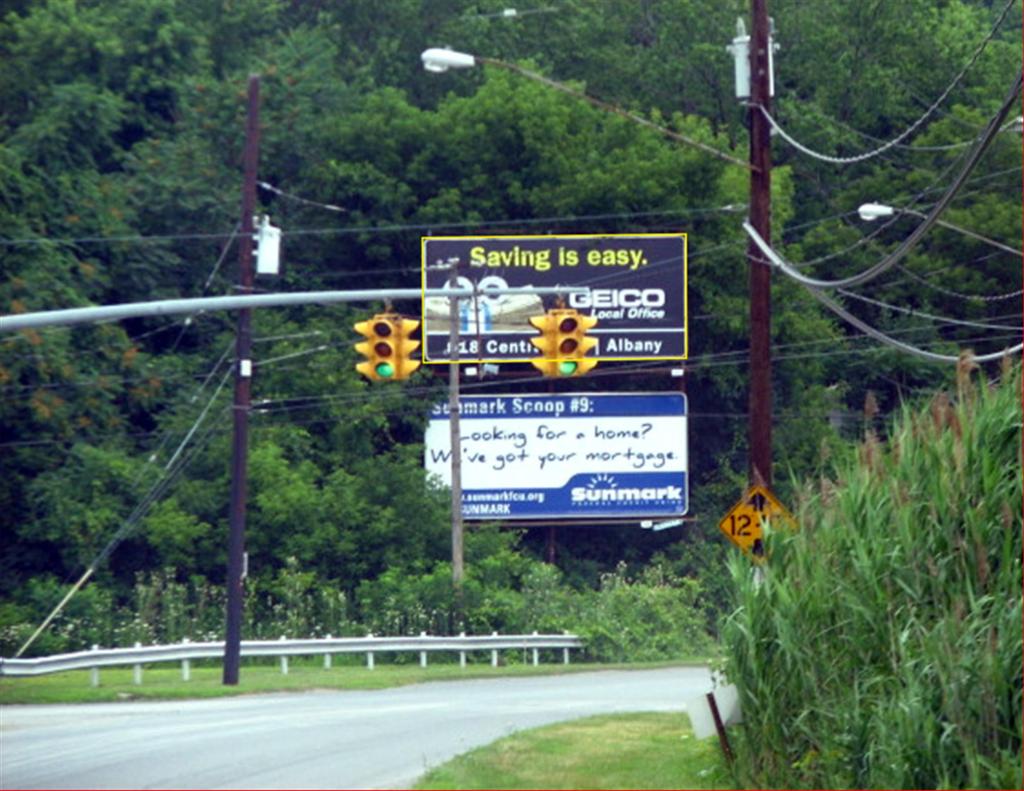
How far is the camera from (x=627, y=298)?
45.8 metres

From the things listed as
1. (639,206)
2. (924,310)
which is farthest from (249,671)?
(924,310)

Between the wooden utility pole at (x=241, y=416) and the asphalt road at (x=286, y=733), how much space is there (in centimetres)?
179

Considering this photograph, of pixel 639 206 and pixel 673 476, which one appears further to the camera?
pixel 639 206

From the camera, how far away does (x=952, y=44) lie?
57844mm

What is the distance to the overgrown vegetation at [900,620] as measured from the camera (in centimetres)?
1367

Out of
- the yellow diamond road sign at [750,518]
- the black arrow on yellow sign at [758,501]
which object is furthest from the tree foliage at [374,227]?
the black arrow on yellow sign at [758,501]

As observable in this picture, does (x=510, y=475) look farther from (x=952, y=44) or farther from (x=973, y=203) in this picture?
(x=952, y=44)

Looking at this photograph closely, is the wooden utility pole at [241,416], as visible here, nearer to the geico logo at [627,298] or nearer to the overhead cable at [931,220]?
the overhead cable at [931,220]

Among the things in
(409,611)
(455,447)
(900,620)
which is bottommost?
(900,620)

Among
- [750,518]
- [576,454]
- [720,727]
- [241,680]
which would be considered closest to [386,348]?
[750,518]

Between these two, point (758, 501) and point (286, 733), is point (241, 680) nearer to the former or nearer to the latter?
point (286, 733)

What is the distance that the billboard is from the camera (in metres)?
45.4

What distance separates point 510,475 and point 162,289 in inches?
448

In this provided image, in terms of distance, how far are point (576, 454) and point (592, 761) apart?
27.0 m
